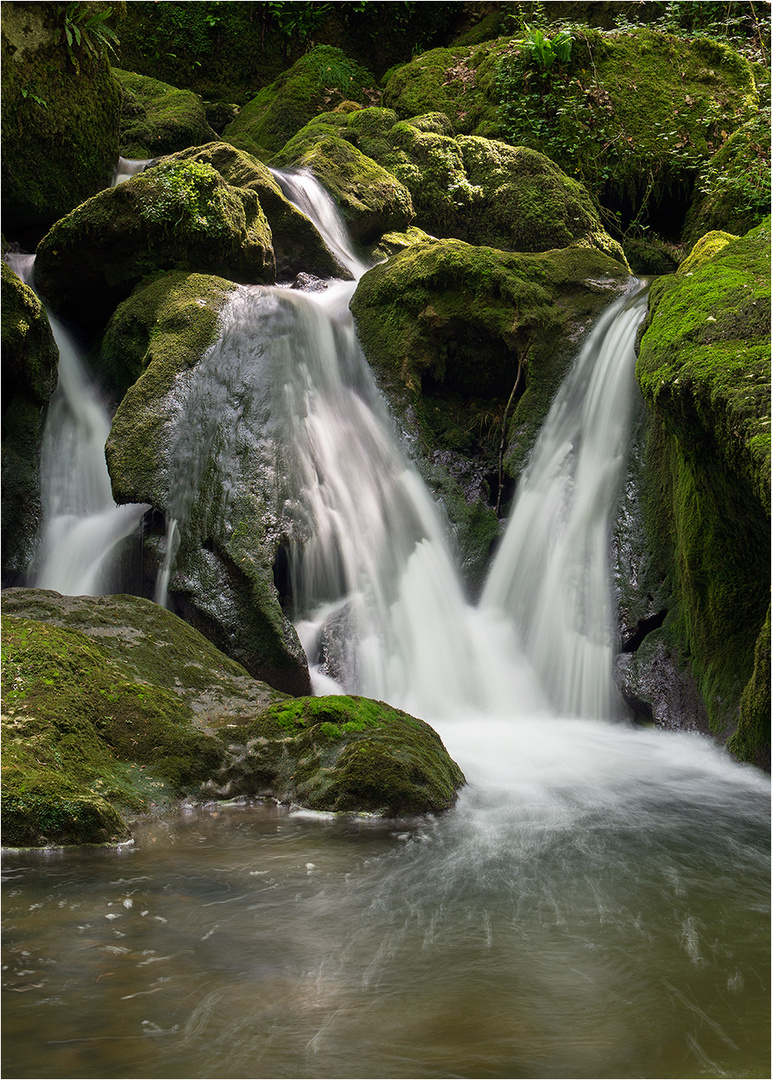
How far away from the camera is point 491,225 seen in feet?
40.6

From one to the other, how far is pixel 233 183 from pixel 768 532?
847cm

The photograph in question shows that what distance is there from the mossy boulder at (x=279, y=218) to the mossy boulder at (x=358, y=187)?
4.28ft

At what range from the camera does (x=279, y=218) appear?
10.6 m

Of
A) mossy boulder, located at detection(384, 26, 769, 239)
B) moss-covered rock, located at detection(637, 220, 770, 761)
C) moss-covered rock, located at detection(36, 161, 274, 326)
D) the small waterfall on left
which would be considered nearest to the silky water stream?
moss-covered rock, located at detection(637, 220, 770, 761)

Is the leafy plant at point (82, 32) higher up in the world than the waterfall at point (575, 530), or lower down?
higher up

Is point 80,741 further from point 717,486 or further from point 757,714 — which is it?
point 717,486

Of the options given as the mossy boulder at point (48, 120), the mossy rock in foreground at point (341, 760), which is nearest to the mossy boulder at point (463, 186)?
the mossy boulder at point (48, 120)

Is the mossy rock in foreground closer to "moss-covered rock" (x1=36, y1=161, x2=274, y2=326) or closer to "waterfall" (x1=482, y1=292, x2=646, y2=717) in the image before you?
"waterfall" (x1=482, y1=292, x2=646, y2=717)

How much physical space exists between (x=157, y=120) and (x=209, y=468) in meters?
9.63

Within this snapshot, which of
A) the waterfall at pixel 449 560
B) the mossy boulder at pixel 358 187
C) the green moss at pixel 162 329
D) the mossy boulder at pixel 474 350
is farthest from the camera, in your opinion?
the mossy boulder at pixel 358 187

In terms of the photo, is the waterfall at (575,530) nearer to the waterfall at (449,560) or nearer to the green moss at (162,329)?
the waterfall at (449,560)

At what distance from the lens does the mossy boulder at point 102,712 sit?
151 inches

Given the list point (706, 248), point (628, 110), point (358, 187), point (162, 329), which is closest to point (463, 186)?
point (358, 187)

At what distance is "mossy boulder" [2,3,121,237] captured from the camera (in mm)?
9547
